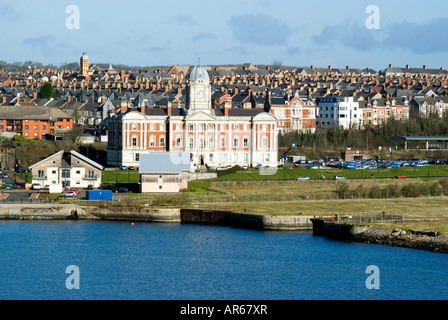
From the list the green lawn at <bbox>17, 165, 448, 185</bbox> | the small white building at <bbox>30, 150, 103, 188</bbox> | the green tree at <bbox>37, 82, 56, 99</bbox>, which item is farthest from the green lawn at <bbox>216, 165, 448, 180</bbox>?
the green tree at <bbox>37, 82, 56, 99</bbox>

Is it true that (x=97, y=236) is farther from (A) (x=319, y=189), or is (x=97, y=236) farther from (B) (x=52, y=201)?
(A) (x=319, y=189)

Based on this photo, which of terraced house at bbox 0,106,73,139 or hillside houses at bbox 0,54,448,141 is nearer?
terraced house at bbox 0,106,73,139

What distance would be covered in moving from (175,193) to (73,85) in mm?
96884

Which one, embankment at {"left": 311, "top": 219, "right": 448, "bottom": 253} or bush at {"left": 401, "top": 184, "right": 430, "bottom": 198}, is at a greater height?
bush at {"left": 401, "top": 184, "right": 430, "bottom": 198}

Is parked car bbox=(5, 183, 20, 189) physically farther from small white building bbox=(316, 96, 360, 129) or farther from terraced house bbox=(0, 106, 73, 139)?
small white building bbox=(316, 96, 360, 129)

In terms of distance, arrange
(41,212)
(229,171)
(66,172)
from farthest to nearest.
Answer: (229,171) → (66,172) → (41,212)

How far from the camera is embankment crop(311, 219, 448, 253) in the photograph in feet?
176

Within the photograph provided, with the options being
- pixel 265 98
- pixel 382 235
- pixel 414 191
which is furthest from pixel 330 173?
pixel 265 98

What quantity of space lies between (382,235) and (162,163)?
2033cm

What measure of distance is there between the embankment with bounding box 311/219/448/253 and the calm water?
94cm

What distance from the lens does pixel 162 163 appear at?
237 ft

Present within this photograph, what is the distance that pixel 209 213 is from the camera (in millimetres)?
63500

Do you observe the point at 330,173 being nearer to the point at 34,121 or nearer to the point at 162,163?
the point at 162,163
